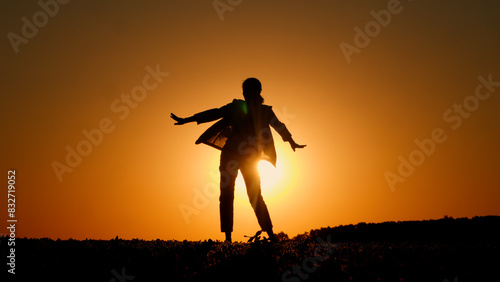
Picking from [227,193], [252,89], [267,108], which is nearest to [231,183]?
[227,193]

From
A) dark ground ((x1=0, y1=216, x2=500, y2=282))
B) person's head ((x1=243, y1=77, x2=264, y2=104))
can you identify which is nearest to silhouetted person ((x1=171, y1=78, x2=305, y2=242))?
person's head ((x1=243, y1=77, x2=264, y2=104))

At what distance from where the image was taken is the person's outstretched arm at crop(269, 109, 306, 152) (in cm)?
832

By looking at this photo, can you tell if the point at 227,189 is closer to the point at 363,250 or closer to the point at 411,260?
the point at 363,250

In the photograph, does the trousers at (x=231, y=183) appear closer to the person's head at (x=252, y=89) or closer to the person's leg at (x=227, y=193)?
the person's leg at (x=227, y=193)

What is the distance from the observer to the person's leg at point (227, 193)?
7.70 meters

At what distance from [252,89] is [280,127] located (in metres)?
0.97

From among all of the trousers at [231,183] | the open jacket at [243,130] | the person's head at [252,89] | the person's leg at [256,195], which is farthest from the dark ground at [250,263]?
the person's head at [252,89]

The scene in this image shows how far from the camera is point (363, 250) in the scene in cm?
550

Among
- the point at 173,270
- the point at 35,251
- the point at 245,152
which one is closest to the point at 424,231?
the point at 245,152

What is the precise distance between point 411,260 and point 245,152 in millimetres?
3816

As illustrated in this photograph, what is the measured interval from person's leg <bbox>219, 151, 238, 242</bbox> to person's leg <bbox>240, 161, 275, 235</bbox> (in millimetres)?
198

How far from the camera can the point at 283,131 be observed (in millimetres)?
8414

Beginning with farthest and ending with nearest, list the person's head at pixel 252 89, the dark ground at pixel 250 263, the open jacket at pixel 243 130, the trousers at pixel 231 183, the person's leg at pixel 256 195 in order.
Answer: the person's head at pixel 252 89, the open jacket at pixel 243 130, the trousers at pixel 231 183, the person's leg at pixel 256 195, the dark ground at pixel 250 263

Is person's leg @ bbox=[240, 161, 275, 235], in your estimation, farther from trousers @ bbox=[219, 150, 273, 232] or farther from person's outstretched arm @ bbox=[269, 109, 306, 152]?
person's outstretched arm @ bbox=[269, 109, 306, 152]
